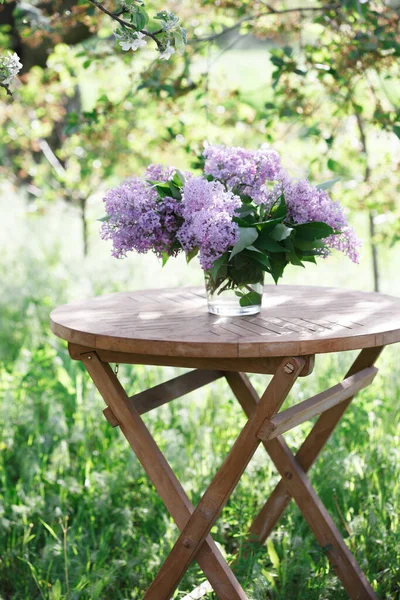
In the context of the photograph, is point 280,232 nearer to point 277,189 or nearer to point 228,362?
point 277,189

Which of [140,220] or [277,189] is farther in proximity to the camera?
[277,189]

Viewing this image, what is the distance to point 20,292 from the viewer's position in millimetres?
6000

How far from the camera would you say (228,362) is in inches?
86.7

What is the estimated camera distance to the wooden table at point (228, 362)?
6.88 feet

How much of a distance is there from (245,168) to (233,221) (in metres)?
0.28

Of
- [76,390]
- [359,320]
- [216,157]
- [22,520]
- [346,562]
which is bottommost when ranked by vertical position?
[346,562]

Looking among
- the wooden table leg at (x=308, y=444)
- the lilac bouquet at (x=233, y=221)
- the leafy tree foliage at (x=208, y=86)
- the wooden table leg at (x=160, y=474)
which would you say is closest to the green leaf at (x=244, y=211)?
the lilac bouquet at (x=233, y=221)

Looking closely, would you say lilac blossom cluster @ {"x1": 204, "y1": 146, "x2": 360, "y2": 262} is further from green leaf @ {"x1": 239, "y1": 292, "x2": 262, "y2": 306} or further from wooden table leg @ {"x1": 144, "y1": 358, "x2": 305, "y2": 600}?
wooden table leg @ {"x1": 144, "y1": 358, "x2": 305, "y2": 600}

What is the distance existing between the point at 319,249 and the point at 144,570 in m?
1.44

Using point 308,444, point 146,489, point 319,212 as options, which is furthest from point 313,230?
point 146,489

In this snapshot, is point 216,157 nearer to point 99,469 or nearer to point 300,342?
point 300,342

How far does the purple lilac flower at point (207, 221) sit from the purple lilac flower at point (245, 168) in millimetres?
201

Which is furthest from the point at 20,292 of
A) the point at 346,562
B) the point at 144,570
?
the point at 346,562

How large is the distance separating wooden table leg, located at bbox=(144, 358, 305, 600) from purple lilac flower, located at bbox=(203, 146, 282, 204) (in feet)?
2.26
